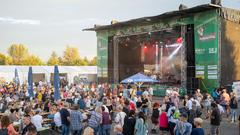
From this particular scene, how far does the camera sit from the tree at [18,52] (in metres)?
93.9

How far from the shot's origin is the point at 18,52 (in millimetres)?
94625

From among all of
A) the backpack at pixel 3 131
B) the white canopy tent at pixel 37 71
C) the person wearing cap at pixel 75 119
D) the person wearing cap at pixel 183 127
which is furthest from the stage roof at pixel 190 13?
the white canopy tent at pixel 37 71

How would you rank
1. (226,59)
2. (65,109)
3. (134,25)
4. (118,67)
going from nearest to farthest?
(65,109), (226,59), (134,25), (118,67)

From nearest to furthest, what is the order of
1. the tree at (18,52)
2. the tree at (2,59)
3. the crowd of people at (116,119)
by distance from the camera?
1. the crowd of people at (116,119)
2. the tree at (2,59)
3. the tree at (18,52)

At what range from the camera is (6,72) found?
129 feet

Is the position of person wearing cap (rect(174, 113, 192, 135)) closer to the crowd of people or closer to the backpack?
the crowd of people

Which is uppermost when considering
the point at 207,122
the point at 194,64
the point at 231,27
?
the point at 231,27

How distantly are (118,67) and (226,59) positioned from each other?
11.4 m

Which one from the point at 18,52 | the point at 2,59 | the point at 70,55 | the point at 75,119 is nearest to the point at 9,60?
the point at 2,59

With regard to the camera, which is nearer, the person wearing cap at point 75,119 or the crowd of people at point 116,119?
the crowd of people at point 116,119

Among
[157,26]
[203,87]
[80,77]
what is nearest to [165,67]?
[157,26]

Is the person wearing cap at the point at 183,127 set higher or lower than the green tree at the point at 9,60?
lower

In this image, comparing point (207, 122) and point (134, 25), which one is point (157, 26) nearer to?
point (134, 25)

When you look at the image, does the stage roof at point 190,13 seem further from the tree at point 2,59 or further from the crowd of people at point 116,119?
the tree at point 2,59
